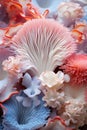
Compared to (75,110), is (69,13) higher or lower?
higher

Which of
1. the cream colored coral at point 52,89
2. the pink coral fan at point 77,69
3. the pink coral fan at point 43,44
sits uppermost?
the pink coral fan at point 43,44

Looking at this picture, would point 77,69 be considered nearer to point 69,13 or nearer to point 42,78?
point 42,78

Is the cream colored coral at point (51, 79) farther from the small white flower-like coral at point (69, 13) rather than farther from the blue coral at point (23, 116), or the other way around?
the small white flower-like coral at point (69, 13)

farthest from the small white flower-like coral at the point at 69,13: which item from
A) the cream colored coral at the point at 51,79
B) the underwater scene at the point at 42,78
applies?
the cream colored coral at the point at 51,79

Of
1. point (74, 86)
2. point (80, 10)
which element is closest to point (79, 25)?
point (80, 10)

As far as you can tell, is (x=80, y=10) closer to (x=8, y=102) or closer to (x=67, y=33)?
(x=67, y=33)

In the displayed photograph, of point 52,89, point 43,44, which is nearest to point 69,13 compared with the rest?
point 43,44

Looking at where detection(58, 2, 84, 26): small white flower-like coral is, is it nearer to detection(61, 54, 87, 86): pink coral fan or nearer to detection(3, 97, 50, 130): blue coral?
detection(61, 54, 87, 86): pink coral fan

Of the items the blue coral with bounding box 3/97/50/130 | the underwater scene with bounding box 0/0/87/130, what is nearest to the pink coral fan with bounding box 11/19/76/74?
the underwater scene with bounding box 0/0/87/130
